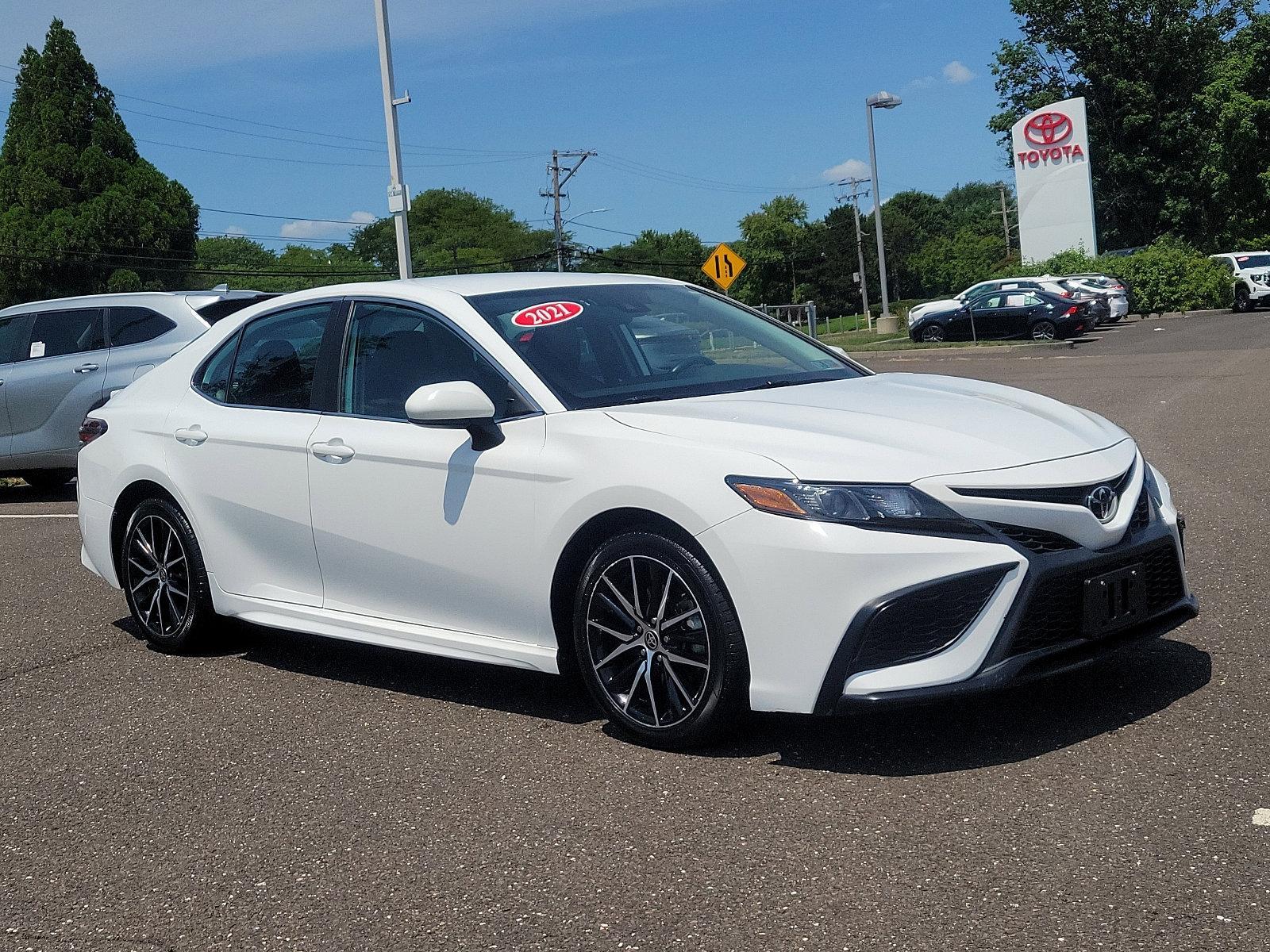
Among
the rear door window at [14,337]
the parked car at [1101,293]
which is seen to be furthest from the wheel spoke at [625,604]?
the parked car at [1101,293]

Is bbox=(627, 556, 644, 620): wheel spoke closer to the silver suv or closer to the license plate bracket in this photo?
the license plate bracket

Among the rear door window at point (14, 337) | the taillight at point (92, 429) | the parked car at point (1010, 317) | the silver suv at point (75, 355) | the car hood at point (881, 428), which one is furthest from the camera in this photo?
the parked car at point (1010, 317)

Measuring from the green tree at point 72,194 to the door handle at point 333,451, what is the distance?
56.1 m

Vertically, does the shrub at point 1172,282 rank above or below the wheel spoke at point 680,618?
above

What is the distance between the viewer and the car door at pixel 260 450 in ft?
17.8

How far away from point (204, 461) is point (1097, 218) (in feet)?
228

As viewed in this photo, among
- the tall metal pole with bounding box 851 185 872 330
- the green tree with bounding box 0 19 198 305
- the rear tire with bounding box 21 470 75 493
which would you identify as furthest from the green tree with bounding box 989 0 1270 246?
the rear tire with bounding box 21 470 75 493

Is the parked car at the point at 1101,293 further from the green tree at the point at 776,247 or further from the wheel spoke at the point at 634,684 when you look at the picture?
the green tree at the point at 776,247

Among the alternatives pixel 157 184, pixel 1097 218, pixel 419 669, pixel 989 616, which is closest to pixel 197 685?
pixel 419 669

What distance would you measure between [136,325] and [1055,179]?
138 ft

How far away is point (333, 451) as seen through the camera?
206 inches

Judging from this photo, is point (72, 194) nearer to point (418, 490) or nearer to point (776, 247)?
point (418, 490)

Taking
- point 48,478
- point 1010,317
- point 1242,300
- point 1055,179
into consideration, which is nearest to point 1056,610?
point 48,478

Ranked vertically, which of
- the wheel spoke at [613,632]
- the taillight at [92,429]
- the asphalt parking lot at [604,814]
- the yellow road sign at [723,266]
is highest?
the yellow road sign at [723,266]
